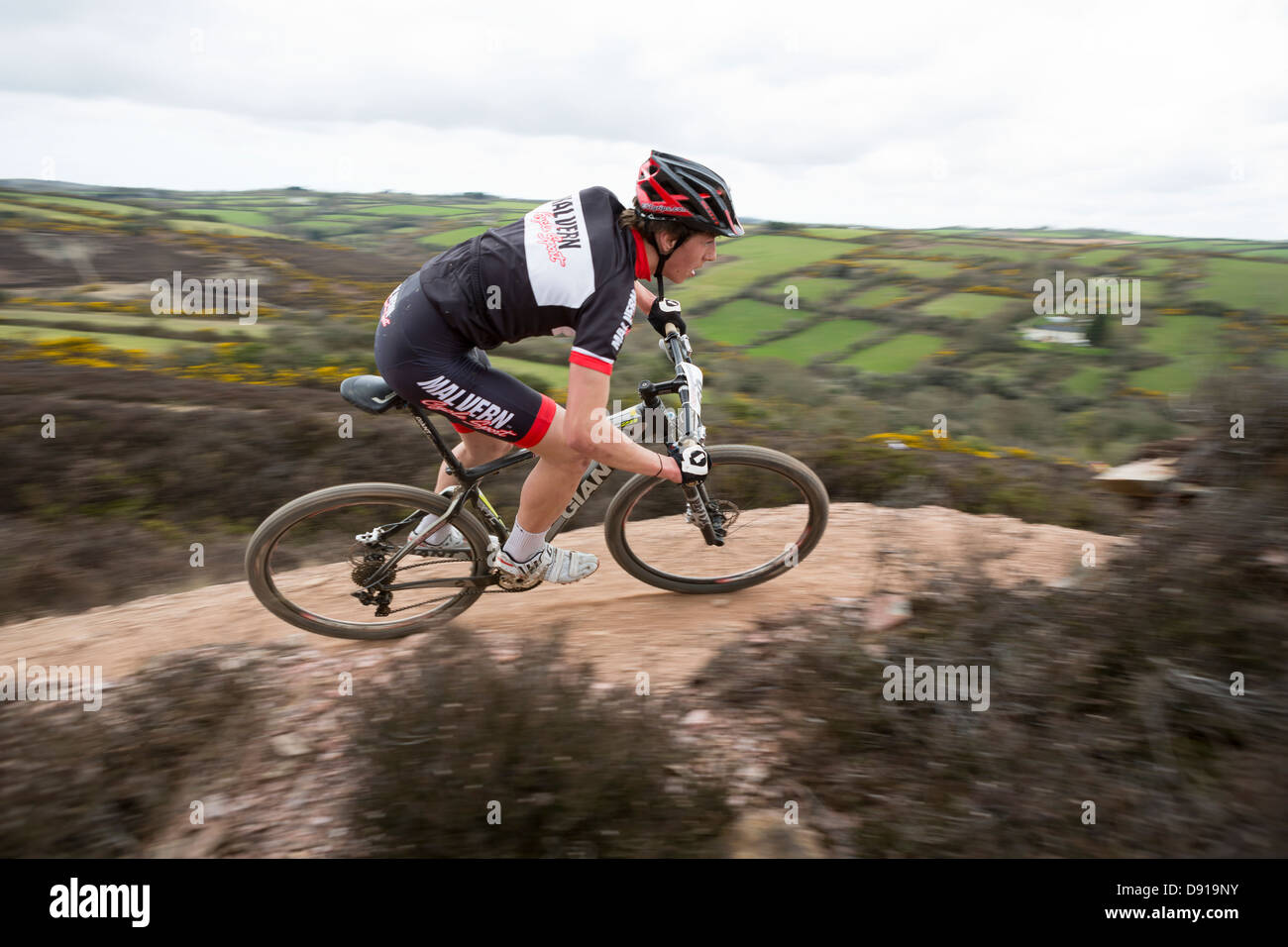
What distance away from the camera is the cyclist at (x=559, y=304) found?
3020mm

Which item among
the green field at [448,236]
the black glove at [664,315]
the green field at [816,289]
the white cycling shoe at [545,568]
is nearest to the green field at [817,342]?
the green field at [816,289]

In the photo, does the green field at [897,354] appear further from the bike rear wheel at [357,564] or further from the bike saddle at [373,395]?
the bike saddle at [373,395]

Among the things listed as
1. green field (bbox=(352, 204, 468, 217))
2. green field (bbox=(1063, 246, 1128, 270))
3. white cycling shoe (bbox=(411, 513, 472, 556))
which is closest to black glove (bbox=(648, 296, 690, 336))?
white cycling shoe (bbox=(411, 513, 472, 556))

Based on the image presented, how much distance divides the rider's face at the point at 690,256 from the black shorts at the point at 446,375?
83 cm

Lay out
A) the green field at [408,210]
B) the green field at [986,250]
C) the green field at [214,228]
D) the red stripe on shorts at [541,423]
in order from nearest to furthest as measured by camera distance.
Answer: the red stripe on shorts at [541,423] → the green field at [214,228] → the green field at [986,250] → the green field at [408,210]

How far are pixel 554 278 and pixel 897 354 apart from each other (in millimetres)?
17833

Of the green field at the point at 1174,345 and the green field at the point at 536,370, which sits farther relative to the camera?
the green field at the point at 1174,345

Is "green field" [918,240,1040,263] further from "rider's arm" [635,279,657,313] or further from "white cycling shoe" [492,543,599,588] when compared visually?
"white cycling shoe" [492,543,599,588]

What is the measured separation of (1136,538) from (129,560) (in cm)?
689

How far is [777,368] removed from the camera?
14.2 metres

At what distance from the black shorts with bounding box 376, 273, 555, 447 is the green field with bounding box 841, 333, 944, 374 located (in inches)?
605

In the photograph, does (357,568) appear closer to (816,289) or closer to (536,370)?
(536,370)

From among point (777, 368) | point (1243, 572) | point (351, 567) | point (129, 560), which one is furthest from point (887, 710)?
point (777, 368)

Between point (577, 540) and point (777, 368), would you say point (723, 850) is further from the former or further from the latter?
point (777, 368)
